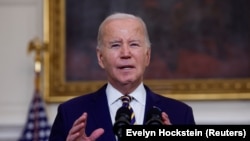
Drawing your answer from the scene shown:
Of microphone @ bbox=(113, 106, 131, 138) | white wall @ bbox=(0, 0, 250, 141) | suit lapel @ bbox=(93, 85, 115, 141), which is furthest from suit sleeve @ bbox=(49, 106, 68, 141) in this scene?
white wall @ bbox=(0, 0, 250, 141)

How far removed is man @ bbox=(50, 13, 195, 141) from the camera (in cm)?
213

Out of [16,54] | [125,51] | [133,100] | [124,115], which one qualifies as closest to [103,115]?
[133,100]

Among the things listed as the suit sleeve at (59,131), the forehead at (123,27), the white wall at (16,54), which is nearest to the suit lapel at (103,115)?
the suit sleeve at (59,131)

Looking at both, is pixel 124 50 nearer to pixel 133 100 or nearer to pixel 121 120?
pixel 133 100

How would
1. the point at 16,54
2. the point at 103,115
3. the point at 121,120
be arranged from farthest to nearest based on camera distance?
1. the point at 16,54
2. the point at 103,115
3. the point at 121,120

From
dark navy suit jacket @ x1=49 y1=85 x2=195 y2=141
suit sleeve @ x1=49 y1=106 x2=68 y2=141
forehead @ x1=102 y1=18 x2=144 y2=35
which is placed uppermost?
forehead @ x1=102 y1=18 x2=144 y2=35

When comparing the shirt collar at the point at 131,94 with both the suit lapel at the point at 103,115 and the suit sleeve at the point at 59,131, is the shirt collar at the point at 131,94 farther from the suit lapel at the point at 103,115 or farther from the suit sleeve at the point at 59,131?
the suit sleeve at the point at 59,131

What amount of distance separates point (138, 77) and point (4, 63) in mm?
2808

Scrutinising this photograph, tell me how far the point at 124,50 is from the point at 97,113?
262 millimetres

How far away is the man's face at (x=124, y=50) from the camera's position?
215 centimetres

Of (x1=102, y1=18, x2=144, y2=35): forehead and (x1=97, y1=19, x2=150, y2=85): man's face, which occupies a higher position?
(x1=102, y1=18, x2=144, y2=35): forehead

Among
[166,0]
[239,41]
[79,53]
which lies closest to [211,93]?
[239,41]

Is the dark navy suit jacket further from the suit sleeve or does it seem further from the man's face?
the man's face

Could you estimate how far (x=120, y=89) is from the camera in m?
2.19
